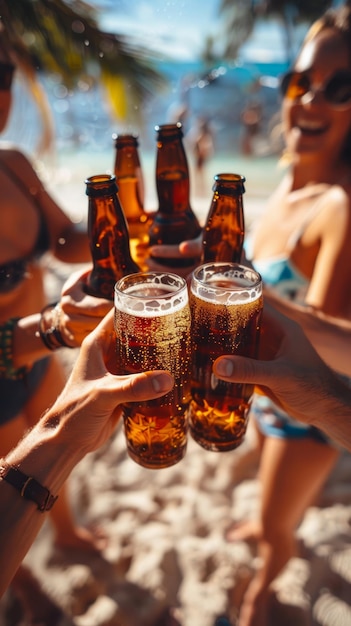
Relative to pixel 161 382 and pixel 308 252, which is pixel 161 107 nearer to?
pixel 308 252

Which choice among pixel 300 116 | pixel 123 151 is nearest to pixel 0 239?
pixel 123 151

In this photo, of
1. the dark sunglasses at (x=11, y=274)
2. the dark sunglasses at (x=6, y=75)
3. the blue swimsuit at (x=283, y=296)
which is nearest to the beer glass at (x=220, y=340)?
the blue swimsuit at (x=283, y=296)

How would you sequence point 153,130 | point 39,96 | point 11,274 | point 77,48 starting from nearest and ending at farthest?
point 153,130, point 11,274, point 39,96, point 77,48

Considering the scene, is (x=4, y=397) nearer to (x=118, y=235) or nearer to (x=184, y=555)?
(x=118, y=235)

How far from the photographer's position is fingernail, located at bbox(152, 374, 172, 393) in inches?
37.7

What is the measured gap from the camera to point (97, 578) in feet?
7.87

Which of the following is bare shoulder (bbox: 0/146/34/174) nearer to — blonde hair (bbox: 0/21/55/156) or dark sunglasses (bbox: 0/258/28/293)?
dark sunglasses (bbox: 0/258/28/293)

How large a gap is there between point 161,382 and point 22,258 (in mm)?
1618

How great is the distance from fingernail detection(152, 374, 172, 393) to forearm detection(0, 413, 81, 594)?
0.93 feet

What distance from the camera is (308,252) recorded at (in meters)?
2.09

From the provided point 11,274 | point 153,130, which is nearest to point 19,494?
point 153,130

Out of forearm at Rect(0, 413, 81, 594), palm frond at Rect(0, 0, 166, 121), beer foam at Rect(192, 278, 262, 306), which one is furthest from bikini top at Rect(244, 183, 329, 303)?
palm frond at Rect(0, 0, 166, 121)

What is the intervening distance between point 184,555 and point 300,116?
8.31 ft

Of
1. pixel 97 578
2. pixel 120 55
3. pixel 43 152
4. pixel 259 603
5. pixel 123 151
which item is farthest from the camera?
pixel 120 55
